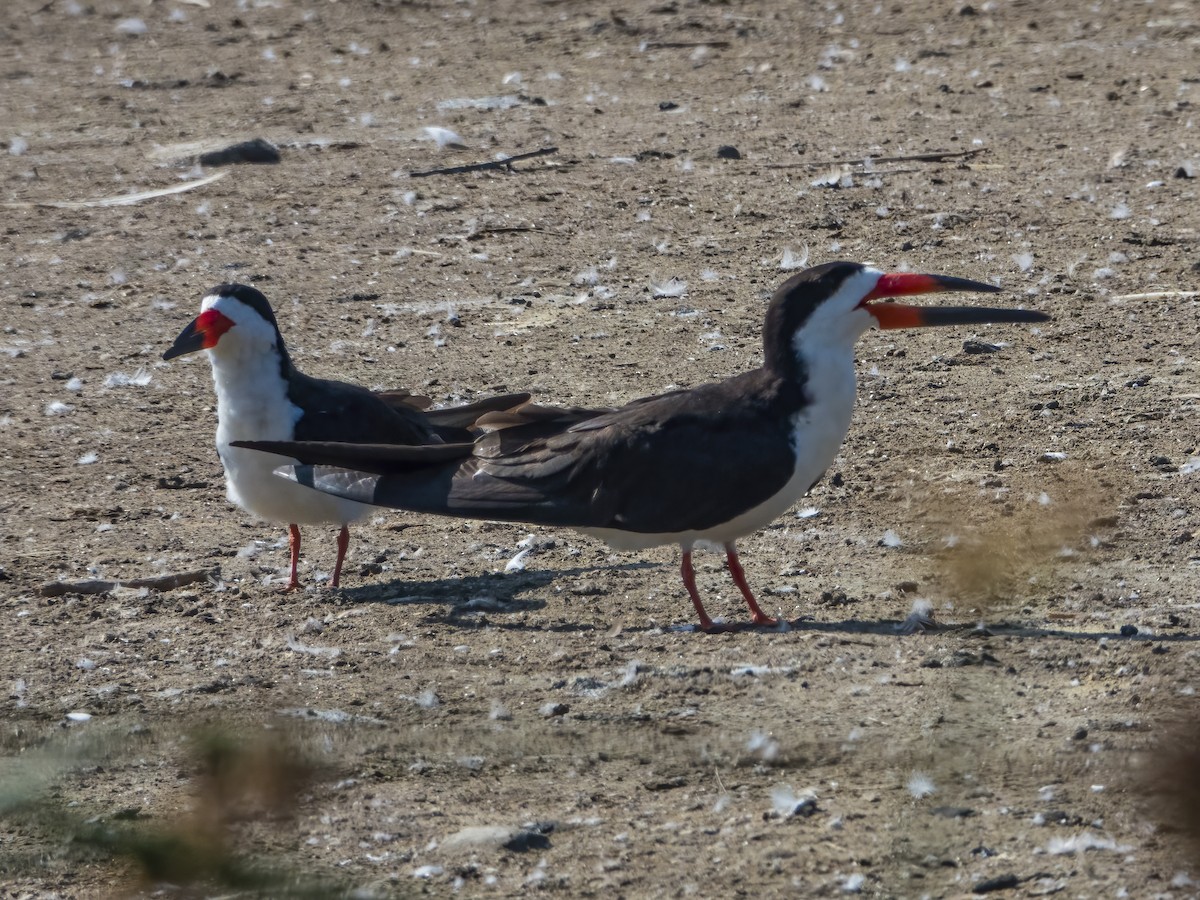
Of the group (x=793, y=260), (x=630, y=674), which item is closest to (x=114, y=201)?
(x=793, y=260)

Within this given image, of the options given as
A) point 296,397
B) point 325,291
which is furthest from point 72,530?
point 325,291

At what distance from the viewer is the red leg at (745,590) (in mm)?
5852

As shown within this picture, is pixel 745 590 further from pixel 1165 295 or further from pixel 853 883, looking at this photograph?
pixel 1165 295

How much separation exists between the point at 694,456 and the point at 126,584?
2215mm

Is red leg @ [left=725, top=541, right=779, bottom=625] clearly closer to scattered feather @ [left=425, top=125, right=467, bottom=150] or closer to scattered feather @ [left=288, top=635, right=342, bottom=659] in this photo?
scattered feather @ [left=288, top=635, right=342, bottom=659]

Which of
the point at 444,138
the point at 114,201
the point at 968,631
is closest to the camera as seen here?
the point at 968,631

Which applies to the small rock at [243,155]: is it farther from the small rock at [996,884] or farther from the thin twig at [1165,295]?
the small rock at [996,884]

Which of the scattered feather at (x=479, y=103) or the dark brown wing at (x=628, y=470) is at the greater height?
the dark brown wing at (x=628, y=470)

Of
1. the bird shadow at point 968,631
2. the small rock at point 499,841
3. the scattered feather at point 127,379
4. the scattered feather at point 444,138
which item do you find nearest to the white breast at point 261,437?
the bird shadow at point 968,631

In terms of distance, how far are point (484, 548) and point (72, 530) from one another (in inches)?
66.6

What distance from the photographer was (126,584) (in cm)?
656

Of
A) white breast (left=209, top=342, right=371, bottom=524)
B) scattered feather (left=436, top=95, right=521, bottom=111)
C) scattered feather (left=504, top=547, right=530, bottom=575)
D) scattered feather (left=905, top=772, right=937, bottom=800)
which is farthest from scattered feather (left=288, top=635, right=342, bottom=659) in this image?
scattered feather (left=436, top=95, right=521, bottom=111)

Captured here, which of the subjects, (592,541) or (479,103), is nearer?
(592,541)

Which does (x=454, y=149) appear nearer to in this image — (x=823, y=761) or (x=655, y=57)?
(x=655, y=57)
